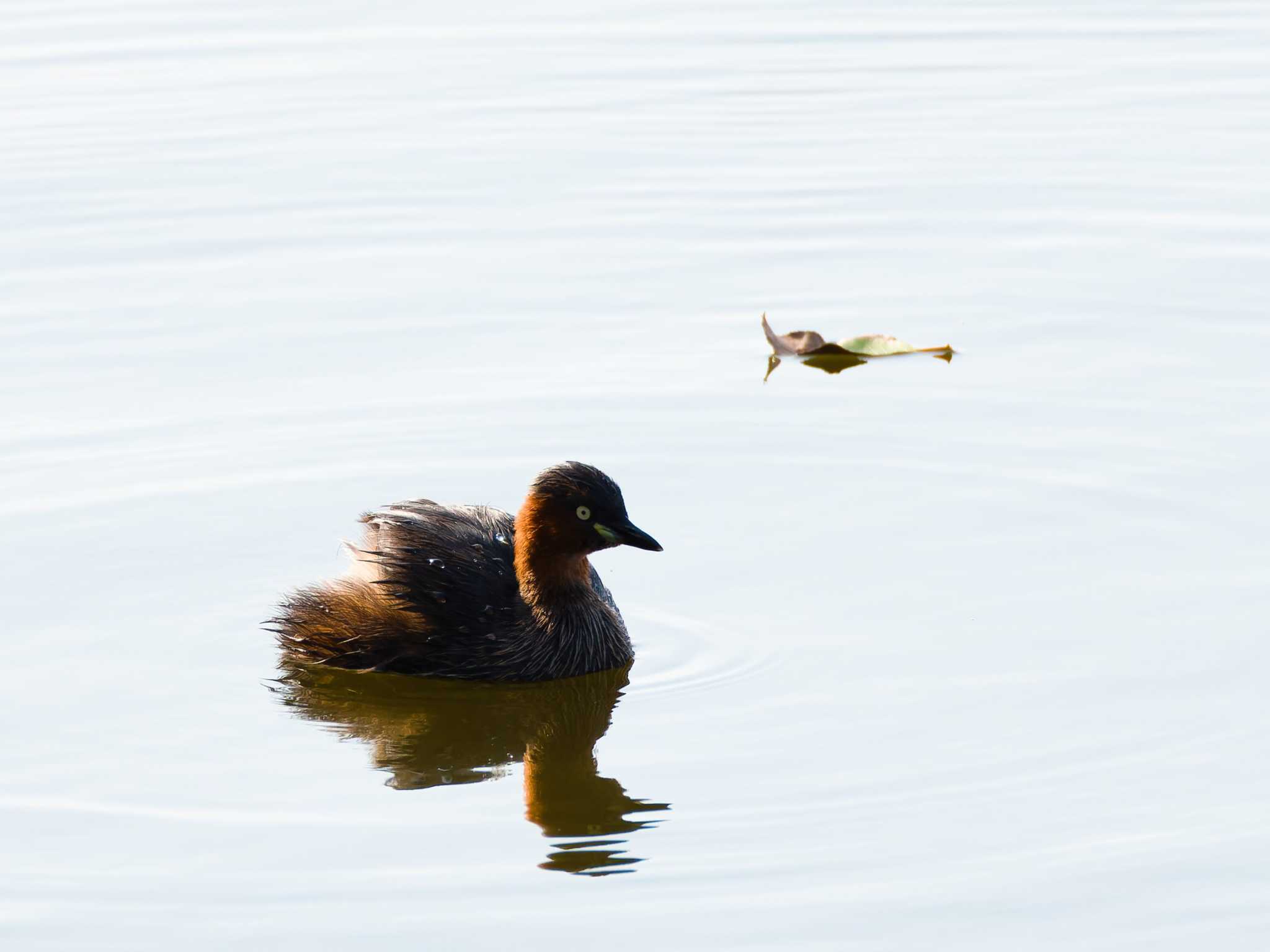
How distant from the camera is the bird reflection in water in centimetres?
765

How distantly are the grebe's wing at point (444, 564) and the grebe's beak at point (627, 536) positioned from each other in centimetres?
56

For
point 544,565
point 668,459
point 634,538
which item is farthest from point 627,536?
point 668,459

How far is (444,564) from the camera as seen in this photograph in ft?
30.8

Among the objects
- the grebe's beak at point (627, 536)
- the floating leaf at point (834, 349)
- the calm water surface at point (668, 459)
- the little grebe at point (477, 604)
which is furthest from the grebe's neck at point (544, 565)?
the floating leaf at point (834, 349)

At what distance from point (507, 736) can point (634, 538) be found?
1.02m

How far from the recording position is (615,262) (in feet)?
44.3

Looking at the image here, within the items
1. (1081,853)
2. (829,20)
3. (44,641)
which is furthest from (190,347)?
(829,20)

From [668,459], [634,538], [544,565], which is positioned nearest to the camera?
[634,538]

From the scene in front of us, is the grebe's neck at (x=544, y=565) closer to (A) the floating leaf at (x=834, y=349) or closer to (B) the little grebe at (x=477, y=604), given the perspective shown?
(B) the little grebe at (x=477, y=604)

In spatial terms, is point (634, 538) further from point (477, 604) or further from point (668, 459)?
point (668, 459)

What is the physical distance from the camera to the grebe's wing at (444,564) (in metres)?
9.29

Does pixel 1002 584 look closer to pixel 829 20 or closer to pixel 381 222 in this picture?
pixel 381 222

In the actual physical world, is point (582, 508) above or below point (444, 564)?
above

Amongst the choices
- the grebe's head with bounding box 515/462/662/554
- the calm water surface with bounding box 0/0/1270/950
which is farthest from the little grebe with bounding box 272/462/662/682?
the calm water surface with bounding box 0/0/1270/950
